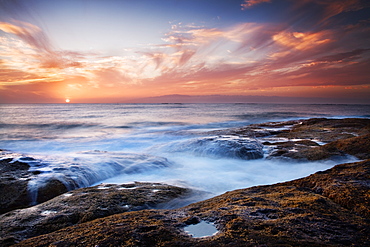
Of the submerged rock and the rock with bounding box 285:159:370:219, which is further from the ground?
the rock with bounding box 285:159:370:219

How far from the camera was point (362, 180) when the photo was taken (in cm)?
286

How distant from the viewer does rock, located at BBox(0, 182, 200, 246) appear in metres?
2.60

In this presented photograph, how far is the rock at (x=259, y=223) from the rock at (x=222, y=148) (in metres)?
4.97

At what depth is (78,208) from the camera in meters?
3.05

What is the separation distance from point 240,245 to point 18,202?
14.8 feet

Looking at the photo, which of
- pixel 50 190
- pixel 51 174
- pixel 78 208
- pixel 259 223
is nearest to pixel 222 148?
pixel 51 174

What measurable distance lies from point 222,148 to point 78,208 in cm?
635

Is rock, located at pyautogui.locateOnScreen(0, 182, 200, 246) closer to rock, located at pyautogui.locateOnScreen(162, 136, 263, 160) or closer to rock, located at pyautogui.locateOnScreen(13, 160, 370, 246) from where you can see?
rock, located at pyautogui.locateOnScreen(13, 160, 370, 246)

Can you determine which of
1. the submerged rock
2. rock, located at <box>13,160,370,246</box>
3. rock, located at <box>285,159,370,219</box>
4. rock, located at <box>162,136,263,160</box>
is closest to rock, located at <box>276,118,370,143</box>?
rock, located at <box>162,136,263,160</box>

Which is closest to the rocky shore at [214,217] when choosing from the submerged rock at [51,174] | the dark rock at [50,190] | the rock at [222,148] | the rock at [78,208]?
the rock at [78,208]

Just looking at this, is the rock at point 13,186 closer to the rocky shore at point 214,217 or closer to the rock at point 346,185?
the rocky shore at point 214,217

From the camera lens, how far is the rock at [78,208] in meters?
2.60

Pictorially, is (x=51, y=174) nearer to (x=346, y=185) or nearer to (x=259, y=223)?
(x=259, y=223)

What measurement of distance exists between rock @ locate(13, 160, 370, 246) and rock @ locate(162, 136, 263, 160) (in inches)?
196
